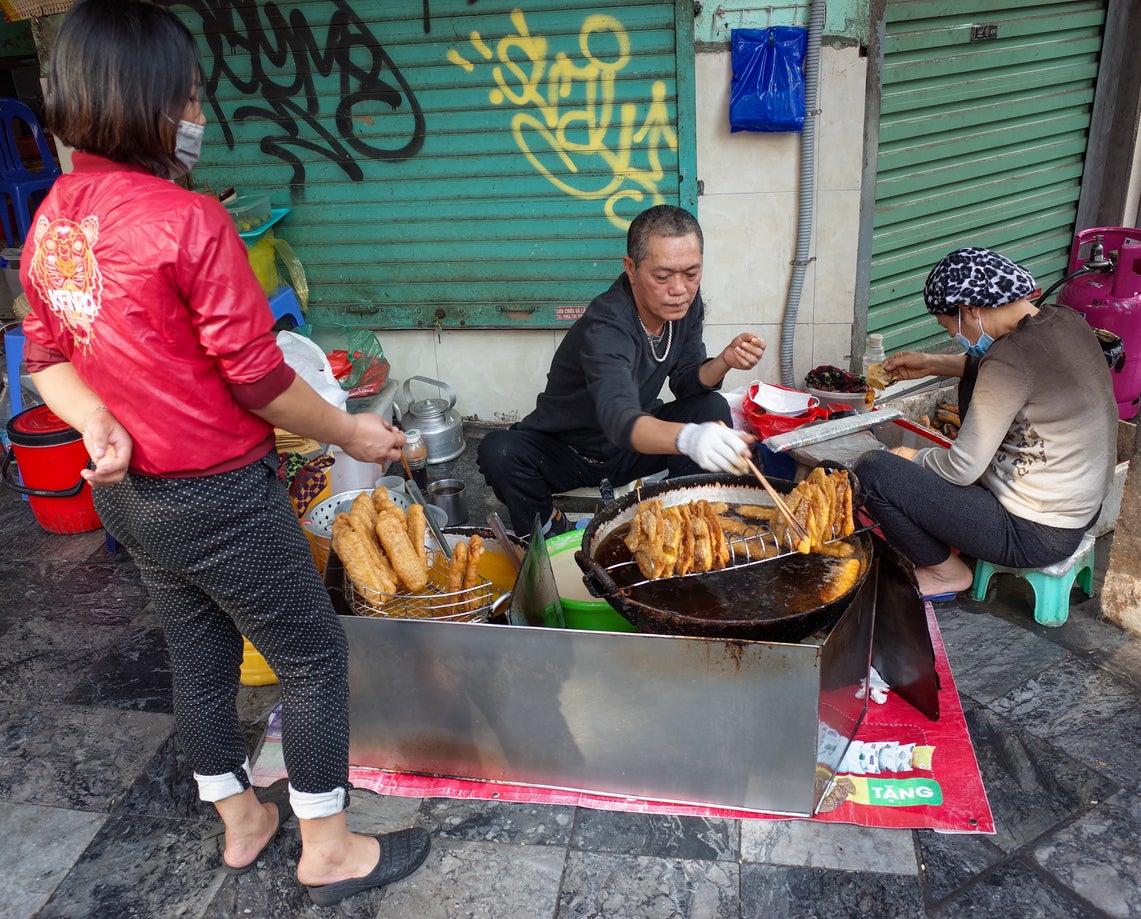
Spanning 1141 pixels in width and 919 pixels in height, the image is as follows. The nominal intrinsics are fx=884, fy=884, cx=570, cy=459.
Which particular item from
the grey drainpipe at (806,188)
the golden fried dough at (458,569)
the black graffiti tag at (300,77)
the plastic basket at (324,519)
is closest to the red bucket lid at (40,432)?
the plastic basket at (324,519)

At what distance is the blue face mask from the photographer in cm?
389

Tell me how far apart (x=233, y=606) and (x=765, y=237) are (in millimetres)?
4416

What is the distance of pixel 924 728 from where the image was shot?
3.49 meters

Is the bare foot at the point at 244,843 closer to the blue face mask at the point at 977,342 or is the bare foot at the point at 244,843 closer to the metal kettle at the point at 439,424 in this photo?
the metal kettle at the point at 439,424

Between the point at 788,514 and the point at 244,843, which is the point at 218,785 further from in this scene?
the point at 788,514

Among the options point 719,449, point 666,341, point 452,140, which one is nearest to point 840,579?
point 719,449

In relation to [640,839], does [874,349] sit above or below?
above

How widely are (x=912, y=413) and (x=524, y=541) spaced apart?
338 cm

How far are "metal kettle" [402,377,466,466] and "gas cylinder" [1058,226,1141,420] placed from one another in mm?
4034

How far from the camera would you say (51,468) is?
17.5ft

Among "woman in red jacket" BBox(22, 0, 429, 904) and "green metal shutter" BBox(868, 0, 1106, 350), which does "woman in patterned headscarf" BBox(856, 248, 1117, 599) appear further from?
"woman in red jacket" BBox(22, 0, 429, 904)

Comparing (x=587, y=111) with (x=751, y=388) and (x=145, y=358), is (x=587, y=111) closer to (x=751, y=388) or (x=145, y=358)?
(x=751, y=388)

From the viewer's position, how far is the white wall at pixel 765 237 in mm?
5504

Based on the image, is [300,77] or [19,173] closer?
[300,77]
